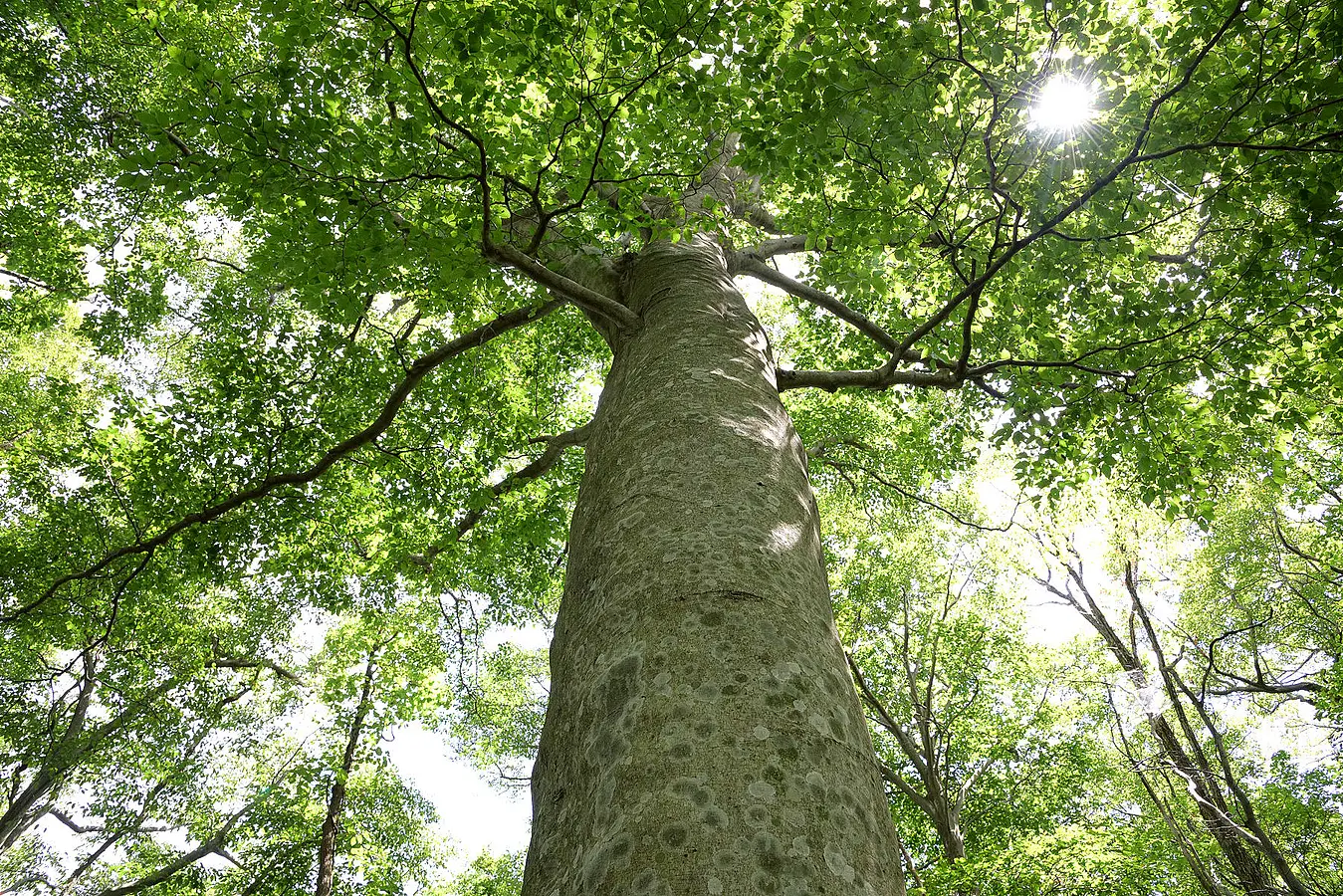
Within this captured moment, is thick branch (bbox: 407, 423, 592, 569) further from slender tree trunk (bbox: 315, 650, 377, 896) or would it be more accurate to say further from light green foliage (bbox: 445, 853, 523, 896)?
light green foliage (bbox: 445, 853, 523, 896)

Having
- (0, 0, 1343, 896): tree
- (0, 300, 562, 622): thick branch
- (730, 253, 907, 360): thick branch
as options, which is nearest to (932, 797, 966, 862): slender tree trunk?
(0, 0, 1343, 896): tree

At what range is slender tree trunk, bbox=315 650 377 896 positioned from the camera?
39.7ft

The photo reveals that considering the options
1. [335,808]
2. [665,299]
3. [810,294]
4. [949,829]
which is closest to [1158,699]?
[949,829]

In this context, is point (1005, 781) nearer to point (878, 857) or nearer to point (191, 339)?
point (878, 857)

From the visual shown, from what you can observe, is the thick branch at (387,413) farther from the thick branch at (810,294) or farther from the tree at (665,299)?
the thick branch at (810,294)

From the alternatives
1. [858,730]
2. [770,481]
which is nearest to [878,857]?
[858,730]

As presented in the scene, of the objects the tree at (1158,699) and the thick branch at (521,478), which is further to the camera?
the tree at (1158,699)

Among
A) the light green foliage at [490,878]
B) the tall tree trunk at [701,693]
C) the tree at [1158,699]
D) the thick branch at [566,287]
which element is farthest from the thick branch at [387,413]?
the light green foliage at [490,878]

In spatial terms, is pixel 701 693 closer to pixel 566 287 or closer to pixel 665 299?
pixel 566 287

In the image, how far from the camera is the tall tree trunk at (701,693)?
43.4 inches

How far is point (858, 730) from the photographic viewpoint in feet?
4.82

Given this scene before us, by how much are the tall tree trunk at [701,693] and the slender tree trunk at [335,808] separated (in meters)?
11.8

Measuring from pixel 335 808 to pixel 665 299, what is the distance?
14.1 meters

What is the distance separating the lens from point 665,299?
364 centimetres
